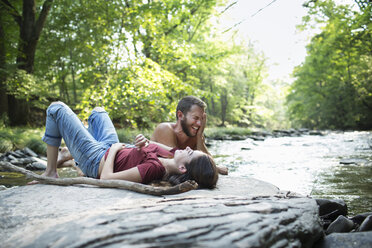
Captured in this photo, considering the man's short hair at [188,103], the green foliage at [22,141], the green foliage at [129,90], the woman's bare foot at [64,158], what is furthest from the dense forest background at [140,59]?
the woman's bare foot at [64,158]

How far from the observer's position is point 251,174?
17.9ft

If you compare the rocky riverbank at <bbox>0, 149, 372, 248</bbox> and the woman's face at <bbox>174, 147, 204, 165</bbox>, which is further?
the woman's face at <bbox>174, 147, 204, 165</bbox>

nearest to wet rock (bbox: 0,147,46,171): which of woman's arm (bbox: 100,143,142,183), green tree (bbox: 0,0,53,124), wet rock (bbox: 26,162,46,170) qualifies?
wet rock (bbox: 26,162,46,170)

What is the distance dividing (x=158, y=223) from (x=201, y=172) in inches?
57.2

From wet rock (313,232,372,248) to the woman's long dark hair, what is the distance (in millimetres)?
1187

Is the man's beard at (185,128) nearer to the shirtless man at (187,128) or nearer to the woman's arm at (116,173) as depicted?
the shirtless man at (187,128)

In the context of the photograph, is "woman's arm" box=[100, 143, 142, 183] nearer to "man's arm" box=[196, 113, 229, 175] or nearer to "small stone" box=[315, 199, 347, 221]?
"man's arm" box=[196, 113, 229, 175]

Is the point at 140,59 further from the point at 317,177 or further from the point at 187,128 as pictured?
the point at 317,177

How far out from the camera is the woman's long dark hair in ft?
9.50

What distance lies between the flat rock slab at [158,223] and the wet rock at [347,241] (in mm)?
111

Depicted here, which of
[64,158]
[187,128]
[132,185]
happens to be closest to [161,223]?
[132,185]

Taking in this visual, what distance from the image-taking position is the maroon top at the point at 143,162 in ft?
9.61

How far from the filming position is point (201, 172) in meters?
2.91

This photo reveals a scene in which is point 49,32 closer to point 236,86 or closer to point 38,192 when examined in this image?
point 38,192
